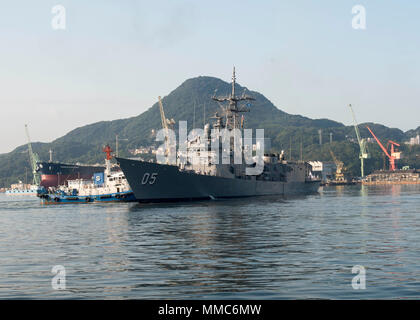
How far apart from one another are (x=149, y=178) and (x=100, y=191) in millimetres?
24378

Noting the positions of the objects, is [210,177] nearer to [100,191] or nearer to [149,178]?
[149,178]

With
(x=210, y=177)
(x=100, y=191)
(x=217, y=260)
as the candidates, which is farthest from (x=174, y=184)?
(x=217, y=260)

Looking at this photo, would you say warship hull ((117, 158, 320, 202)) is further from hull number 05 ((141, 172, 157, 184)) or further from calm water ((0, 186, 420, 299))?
calm water ((0, 186, 420, 299))

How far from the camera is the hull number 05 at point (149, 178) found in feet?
227

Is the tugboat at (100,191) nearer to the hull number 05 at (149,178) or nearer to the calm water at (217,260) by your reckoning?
the hull number 05 at (149,178)

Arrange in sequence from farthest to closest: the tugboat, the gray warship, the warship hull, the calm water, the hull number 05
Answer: the tugboat
the gray warship
the hull number 05
the warship hull
the calm water

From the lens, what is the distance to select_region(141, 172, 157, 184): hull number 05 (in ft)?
227

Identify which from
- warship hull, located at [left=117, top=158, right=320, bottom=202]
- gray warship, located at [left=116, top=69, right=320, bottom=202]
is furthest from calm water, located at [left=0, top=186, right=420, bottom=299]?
gray warship, located at [left=116, top=69, right=320, bottom=202]

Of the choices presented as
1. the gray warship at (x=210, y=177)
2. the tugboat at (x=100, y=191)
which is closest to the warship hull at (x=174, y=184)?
the gray warship at (x=210, y=177)

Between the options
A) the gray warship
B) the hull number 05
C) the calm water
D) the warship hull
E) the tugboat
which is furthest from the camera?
the tugboat

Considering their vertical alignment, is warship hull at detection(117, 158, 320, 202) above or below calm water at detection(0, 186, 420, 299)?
above
